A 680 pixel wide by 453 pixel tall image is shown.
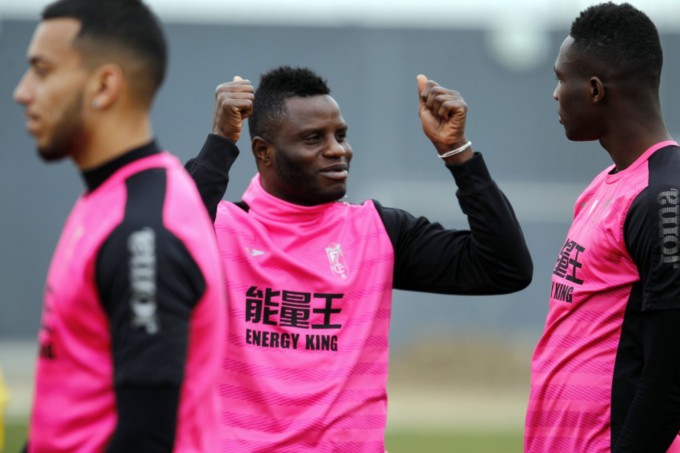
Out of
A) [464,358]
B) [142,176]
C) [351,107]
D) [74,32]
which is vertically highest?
[351,107]

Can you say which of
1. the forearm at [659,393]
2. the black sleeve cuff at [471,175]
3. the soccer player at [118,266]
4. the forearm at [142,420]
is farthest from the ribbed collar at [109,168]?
the forearm at [659,393]

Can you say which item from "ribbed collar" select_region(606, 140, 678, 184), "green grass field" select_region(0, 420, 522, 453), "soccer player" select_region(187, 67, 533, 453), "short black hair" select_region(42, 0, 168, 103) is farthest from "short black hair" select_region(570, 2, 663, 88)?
"green grass field" select_region(0, 420, 522, 453)

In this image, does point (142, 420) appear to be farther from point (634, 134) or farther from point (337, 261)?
point (634, 134)

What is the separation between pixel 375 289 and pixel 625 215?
928 mm

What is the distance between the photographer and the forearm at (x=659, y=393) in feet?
11.7

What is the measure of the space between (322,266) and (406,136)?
46.8ft

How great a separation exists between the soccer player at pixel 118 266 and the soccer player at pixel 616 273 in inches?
62.0

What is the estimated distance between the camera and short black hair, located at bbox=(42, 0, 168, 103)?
107 inches

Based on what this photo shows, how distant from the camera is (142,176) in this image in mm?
2670

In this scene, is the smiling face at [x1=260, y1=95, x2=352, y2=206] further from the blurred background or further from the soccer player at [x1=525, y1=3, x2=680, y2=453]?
the blurred background

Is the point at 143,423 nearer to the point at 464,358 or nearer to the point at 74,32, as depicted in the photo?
the point at 74,32

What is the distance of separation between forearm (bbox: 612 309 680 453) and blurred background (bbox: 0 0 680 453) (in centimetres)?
1286

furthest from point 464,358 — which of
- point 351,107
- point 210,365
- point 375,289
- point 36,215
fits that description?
point 210,365

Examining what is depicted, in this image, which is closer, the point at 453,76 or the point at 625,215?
the point at 625,215
